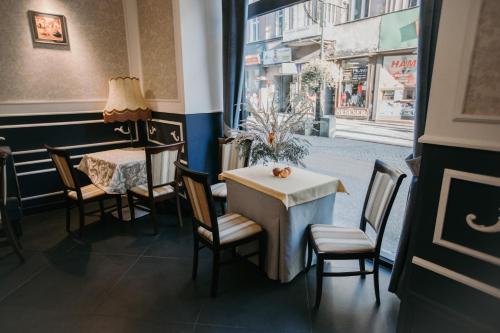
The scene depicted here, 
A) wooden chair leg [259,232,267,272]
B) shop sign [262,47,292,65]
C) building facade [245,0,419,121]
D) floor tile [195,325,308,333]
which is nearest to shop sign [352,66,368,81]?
building facade [245,0,419,121]

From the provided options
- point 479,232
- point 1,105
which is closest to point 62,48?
point 1,105

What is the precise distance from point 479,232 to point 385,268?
1.47 m

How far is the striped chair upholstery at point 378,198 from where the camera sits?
73.5 inches

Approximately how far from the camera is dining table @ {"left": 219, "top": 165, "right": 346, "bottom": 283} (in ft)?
6.62

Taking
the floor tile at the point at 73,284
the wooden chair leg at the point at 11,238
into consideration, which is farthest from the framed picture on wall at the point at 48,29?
the floor tile at the point at 73,284

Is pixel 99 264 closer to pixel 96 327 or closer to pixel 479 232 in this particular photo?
pixel 96 327

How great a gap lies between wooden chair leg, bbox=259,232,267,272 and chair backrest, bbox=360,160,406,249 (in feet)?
2.54

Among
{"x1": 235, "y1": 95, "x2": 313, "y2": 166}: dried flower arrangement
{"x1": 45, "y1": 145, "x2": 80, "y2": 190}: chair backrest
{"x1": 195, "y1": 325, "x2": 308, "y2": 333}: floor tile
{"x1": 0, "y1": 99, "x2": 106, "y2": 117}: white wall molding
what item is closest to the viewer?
{"x1": 195, "y1": 325, "x2": 308, "y2": 333}: floor tile

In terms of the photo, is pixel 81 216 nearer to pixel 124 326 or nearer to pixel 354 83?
pixel 124 326

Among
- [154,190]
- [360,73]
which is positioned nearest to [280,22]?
[360,73]

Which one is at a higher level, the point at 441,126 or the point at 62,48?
the point at 62,48

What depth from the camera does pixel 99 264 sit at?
248cm

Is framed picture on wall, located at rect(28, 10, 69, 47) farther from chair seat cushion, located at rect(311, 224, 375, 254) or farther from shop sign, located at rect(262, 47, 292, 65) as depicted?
chair seat cushion, located at rect(311, 224, 375, 254)

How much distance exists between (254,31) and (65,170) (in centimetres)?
244
